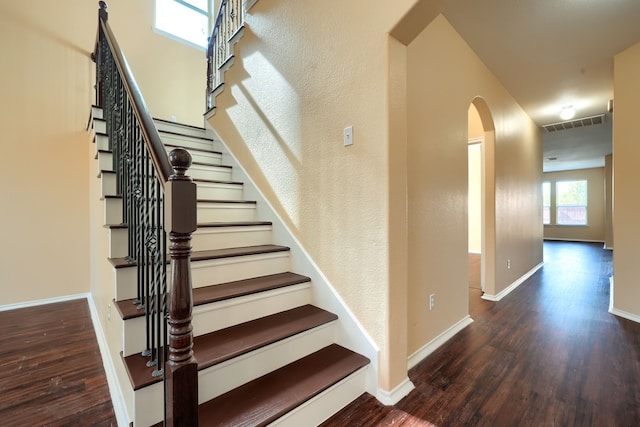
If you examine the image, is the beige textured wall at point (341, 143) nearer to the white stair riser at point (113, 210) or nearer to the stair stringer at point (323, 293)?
→ the stair stringer at point (323, 293)

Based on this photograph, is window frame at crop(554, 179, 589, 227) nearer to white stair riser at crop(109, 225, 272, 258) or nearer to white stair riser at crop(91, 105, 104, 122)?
white stair riser at crop(109, 225, 272, 258)

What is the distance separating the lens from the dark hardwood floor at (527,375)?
1555mm

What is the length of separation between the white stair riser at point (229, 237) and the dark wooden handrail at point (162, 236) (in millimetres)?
505

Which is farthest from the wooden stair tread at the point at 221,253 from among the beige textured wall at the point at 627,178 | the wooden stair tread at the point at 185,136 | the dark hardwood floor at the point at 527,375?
the beige textured wall at the point at 627,178

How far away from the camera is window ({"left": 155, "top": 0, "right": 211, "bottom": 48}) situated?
4.32 metres

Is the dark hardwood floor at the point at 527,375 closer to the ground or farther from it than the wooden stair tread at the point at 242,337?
closer to the ground

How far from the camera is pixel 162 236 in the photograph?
1.37m

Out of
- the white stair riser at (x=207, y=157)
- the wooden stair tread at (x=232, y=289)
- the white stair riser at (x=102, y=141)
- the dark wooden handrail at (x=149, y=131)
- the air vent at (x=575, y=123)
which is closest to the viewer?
the dark wooden handrail at (x=149, y=131)

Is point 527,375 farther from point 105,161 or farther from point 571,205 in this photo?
point 571,205

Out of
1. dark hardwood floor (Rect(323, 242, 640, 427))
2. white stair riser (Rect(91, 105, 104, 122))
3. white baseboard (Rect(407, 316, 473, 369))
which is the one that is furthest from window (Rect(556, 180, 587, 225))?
white stair riser (Rect(91, 105, 104, 122))

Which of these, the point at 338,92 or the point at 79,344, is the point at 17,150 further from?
the point at 338,92

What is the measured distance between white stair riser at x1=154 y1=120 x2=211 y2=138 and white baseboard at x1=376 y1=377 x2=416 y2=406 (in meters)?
3.22

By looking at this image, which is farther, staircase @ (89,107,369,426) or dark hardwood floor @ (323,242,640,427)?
dark hardwood floor @ (323,242,640,427)

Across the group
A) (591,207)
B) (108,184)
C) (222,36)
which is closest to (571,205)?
(591,207)
